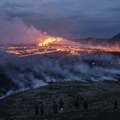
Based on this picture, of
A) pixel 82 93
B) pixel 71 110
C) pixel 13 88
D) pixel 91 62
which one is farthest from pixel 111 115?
pixel 91 62

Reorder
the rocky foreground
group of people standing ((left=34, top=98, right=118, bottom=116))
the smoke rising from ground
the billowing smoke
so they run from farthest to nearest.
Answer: the smoke rising from ground < the billowing smoke < group of people standing ((left=34, top=98, right=118, bottom=116)) < the rocky foreground

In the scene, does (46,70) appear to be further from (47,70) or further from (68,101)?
(68,101)

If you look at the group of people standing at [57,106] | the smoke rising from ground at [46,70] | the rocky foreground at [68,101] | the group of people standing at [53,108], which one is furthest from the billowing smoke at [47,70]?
the group of people standing at [53,108]

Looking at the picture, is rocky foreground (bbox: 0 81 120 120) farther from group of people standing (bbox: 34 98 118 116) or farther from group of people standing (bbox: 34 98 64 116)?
group of people standing (bbox: 34 98 64 116)

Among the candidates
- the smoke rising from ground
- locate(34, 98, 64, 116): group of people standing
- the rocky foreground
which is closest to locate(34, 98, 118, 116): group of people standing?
locate(34, 98, 64, 116): group of people standing

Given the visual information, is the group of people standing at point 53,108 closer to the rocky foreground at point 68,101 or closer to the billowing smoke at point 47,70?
the rocky foreground at point 68,101

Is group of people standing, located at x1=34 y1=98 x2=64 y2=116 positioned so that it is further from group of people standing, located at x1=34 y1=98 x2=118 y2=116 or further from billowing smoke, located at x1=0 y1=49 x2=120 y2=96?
billowing smoke, located at x1=0 y1=49 x2=120 y2=96

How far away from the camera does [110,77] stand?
112 metres

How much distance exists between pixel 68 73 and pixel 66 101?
4710 cm

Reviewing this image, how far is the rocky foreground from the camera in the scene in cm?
5650

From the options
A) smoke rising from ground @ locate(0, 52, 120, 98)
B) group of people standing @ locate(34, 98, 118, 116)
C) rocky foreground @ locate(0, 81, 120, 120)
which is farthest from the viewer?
smoke rising from ground @ locate(0, 52, 120, 98)

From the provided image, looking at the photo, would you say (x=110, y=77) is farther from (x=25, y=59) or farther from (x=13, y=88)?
(x=13, y=88)

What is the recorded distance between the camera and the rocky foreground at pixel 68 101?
56500 millimetres

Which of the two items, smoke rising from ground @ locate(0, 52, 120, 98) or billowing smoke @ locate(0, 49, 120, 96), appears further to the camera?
smoke rising from ground @ locate(0, 52, 120, 98)
